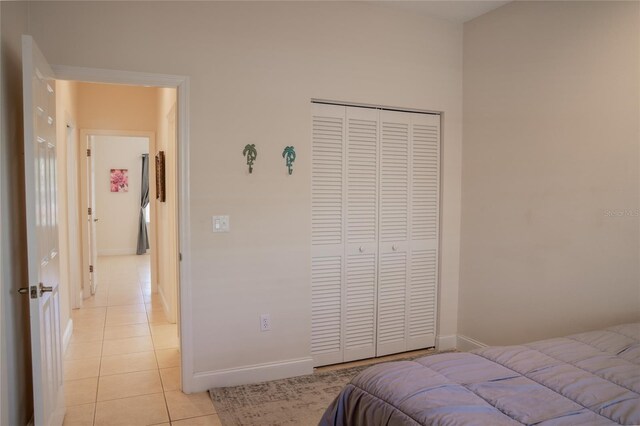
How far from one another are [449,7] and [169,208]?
10.3 feet

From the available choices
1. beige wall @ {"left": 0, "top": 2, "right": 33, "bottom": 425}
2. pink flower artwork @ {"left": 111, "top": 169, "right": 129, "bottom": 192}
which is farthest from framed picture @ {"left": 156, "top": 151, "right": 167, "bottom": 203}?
pink flower artwork @ {"left": 111, "top": 169, "right": 129, "bottom": 192}

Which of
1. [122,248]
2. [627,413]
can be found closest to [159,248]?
[122,248]

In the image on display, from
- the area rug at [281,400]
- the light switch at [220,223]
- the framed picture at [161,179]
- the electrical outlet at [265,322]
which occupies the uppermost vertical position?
the framed picture at [161,179]

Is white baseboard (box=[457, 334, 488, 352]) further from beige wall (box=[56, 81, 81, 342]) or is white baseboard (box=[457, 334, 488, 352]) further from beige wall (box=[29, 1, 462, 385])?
beige wall (box=[56, 81, 81, 342])

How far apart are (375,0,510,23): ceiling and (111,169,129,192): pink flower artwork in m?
7.70

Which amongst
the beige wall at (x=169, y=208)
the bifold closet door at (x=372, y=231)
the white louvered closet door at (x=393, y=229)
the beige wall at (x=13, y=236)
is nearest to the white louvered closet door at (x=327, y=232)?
the bifold closet door at (x=372, y=231)

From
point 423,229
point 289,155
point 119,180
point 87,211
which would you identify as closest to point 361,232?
point 423,229

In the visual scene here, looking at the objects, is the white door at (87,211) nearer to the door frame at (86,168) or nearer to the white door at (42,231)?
the door frame at (86,168)

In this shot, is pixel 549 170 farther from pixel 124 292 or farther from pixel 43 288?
pixel 124 292

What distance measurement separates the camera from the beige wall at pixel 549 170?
2609mm

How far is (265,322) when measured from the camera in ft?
10.4

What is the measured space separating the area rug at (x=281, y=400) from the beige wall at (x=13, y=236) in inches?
43.1

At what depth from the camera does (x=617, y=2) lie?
260 centimetres

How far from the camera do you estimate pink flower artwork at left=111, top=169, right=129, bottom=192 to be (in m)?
9.41
